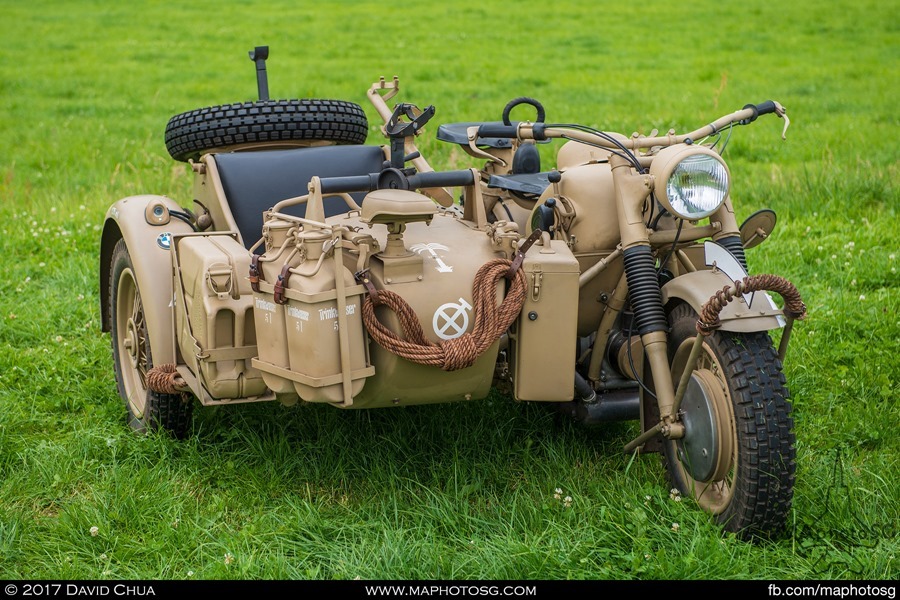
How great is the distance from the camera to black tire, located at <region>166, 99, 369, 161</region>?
4.69m

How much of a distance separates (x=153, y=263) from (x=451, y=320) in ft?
4.86

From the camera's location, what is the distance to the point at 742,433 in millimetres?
3299

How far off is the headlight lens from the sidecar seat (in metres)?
1.60

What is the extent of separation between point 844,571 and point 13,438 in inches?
130

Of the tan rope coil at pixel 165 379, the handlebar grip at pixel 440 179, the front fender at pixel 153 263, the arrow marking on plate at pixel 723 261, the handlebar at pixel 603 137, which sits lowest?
the tan rope coil at pixel 165 379

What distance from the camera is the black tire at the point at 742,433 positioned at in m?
3.28

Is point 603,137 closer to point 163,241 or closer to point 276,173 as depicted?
point 276,173

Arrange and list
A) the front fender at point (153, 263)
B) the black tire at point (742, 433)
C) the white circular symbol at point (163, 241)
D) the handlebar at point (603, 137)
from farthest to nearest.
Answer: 1. the white circular symbol at point (163, 241)
2. the front fender at point (153, 263)
3. the handlebar at point (603, 137)
4. the black tire at point (742, 433)

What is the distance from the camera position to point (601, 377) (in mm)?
4043

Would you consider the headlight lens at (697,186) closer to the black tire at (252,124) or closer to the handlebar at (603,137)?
the handlebar at (603,137)

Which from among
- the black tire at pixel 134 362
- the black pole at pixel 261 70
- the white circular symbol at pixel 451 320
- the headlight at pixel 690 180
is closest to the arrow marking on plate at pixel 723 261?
the headlight at pixel 690 180

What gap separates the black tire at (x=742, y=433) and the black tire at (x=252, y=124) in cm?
202
